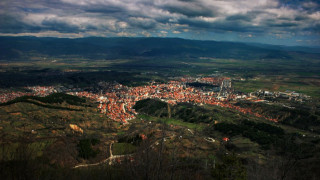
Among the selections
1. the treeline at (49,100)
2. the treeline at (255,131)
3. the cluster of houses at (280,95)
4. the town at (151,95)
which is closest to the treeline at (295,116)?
the town at (151,95)

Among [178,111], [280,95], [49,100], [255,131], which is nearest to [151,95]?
[178,111]

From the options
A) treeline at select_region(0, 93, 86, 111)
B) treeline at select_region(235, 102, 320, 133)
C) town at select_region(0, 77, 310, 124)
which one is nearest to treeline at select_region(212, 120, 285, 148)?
treeline at select_region(235, 102, 320, 133)

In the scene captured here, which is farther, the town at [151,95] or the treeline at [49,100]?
the town at [151,95]

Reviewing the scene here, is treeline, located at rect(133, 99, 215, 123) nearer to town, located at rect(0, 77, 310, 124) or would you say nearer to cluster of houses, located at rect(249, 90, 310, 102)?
town, located at rect(0, 77, 310, 124)

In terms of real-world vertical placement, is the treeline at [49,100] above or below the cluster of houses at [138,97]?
above

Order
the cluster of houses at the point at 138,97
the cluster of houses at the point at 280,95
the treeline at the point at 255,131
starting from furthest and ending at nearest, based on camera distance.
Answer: the cluster of houses at the point at 280,95 → the cluster of houses at the point at 138,97 → the treeline at the point at 255,131

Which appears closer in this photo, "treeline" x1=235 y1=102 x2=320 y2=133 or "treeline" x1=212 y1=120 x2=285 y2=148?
"treeline" x1=212 y1=120 x2=285 y2=148

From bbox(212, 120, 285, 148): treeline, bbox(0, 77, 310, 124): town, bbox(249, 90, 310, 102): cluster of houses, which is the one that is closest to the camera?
bbox(212, 120, 285, 148): treeline

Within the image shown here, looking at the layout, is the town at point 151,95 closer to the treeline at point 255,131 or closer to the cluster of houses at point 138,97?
the cluster of houses at point 138,97

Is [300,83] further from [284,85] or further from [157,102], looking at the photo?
[157,102]
